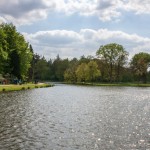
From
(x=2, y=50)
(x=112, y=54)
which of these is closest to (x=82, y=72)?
(x=112, y=54)

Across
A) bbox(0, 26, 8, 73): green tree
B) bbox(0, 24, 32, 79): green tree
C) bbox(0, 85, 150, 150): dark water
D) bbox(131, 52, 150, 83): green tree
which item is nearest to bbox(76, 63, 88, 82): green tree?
bbox(131, 52, 150, 83): green tree

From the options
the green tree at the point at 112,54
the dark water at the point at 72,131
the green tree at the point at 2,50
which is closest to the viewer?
the dark water at the point at 72,131

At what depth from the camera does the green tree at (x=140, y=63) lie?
16350cm

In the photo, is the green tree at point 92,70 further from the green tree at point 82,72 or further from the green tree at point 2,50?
the green tree at point 2,50

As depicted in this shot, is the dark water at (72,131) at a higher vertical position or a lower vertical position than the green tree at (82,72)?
lower

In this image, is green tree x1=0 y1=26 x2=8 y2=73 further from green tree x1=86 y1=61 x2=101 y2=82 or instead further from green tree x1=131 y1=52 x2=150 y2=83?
green tree x1=131 y1=52 x2=150 y2=83

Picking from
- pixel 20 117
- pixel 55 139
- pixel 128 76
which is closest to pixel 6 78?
pixel 20 117

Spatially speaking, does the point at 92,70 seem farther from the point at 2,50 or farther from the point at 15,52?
the point at 2,50

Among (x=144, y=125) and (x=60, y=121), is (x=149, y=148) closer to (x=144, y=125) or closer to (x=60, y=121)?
(x=144, y=125)

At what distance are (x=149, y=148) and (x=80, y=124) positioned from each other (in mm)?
9532

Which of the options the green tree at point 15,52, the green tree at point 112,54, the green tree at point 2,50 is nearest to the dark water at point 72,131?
the green tree at point 2,50

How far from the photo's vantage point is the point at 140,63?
535ft

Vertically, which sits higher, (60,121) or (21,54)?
(21,54)

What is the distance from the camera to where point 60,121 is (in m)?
29.4
